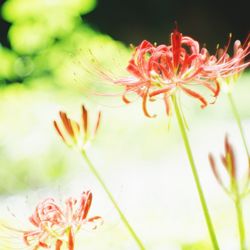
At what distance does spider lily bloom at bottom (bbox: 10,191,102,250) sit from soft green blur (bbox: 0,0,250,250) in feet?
1.58

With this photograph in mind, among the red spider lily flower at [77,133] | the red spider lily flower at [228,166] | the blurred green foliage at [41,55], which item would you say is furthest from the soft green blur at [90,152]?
the red spider lily flower at [228,166]

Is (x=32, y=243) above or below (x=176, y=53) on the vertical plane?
below

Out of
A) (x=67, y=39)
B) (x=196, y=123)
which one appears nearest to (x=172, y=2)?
(x=196, y=123)

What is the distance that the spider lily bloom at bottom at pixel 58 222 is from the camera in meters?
0.76

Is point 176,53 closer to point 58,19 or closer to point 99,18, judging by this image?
point 58,19

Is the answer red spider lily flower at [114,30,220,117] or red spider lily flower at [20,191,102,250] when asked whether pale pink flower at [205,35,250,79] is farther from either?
red spider lily flower at [20,191,102,250]

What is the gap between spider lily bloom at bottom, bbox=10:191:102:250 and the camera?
0.76 metres

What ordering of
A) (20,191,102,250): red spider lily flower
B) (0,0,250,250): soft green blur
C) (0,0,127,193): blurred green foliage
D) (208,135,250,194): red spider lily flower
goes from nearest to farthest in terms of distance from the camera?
(208,135,250,194): red spider lily flower → (20,191,102,250): red spider lily flower → (0,0,250,250): soft green blur → (0,0,127,193): blurred green foliage

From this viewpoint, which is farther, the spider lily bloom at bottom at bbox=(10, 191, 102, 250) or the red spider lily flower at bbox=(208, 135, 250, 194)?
the spider lily bloom at bottom at bbox=(10, 191, 102, 250)

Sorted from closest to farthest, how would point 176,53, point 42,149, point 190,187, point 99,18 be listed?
point 176,53 < point 190,187 < point 42,149 < point 99,18

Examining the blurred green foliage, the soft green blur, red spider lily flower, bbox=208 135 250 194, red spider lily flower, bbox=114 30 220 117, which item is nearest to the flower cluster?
red spider lily flower, bbox=114 30 220 117

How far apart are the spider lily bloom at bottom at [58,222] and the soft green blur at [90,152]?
0.48 metres

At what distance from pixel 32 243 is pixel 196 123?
4.18 metres

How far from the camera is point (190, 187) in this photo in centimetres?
287
